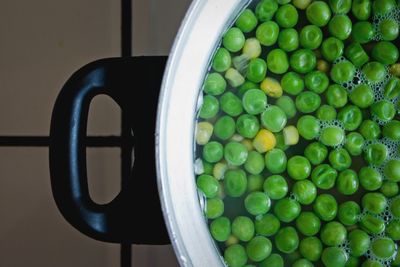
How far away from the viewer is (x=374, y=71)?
2.34 ft

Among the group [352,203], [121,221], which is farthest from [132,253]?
[352,203]

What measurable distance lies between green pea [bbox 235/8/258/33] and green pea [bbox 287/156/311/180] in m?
0.20

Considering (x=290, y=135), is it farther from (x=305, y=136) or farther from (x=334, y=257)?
(x=334, y=257)

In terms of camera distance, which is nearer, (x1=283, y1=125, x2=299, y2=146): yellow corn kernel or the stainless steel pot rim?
the stainless steel pot rim

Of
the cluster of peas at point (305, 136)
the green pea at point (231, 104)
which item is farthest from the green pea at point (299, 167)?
the green pea at point (231, 104)

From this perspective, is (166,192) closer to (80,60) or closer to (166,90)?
(166,90)

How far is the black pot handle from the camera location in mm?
543

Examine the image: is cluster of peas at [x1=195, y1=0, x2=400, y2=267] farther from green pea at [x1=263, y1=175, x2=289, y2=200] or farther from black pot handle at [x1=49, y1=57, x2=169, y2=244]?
black pot handle at [x1=49, y1=57, x2=169, y2=244]

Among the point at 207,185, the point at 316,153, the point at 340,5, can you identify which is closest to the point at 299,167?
the point at 316,153

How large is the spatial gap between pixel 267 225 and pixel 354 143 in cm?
17

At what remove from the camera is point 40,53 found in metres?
0.80

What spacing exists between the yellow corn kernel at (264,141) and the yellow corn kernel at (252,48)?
0.11 m

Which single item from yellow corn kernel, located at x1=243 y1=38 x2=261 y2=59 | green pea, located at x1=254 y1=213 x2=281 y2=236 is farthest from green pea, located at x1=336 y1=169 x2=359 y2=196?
yellow corn kernel, located at x1=243 y1=38 x2=261 y2=59

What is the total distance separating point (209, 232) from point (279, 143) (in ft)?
0.53
